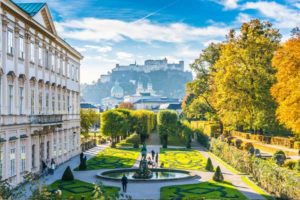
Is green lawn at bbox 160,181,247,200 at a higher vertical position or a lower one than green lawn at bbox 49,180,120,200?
lower

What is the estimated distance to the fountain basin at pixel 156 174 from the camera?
38469mm

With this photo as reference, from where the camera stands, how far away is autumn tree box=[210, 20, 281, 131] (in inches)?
2148

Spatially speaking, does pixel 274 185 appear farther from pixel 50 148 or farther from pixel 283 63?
pixel 50 148

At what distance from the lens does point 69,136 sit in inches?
2185

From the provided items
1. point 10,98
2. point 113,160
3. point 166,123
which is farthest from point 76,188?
point 166,123

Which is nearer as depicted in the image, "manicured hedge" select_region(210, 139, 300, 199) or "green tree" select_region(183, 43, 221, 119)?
"manicured hedge" select_region(210, 139, 300, 199)

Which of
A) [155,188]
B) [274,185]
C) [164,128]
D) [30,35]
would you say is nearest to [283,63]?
[274,185]

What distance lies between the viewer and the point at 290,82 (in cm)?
4056

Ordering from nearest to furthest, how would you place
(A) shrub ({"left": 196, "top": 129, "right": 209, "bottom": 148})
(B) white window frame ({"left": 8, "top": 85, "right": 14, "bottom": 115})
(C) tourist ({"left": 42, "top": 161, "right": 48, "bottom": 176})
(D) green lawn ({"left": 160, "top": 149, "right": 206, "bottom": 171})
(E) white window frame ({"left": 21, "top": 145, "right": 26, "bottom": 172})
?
(B) white window frame ({"left": 8, "top": 85, "right": 14, "bottom": 115}), (E) white window frame ({"left": 21, "top": 145, "right": 26, "bottom": 172}), (C) tourist ({"left": 42, "top": 161, "right": 48, "bottom": 176}), (D) green lawn ({"left": 160, "top": 149, "right": 206, "bottom": 171}), (A) shrub ({"left": 196, "top": 129, "right": 209, "bottom": 148})

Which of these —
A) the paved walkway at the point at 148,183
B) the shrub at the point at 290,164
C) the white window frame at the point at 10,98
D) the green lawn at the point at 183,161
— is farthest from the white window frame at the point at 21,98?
the shrub at the point at 290,164

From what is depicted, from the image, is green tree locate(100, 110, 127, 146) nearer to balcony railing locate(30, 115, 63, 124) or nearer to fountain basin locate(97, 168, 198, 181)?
balcony railing locate(30, 115, 63, 124)

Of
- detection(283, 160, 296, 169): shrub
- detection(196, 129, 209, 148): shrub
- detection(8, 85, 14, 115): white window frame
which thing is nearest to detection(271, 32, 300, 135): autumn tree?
detection(283, 160, 296, 169): shrub

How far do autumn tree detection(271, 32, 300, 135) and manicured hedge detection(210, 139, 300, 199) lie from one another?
4746 mm

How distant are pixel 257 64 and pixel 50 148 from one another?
85.3 ft
